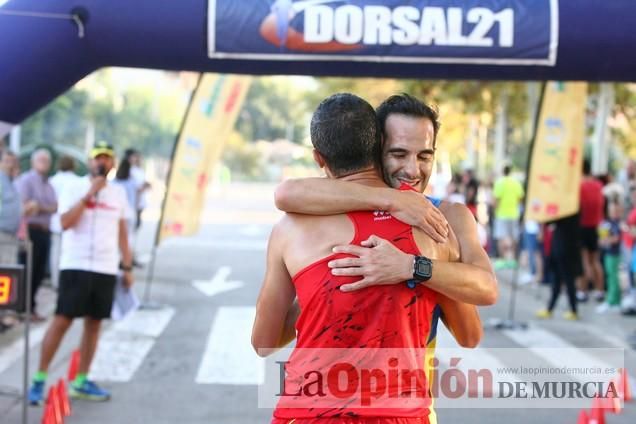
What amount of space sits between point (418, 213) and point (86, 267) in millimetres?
4774

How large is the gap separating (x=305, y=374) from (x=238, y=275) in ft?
41.9

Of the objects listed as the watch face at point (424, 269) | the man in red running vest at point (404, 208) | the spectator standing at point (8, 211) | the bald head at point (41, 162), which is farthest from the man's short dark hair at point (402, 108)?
the bald head at point (41, 162)

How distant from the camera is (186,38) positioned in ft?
17.3

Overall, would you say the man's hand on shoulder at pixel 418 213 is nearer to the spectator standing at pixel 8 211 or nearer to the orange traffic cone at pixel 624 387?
the orange traffic cone at pixel 624 387

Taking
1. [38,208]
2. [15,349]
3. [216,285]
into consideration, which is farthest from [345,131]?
[216,285]

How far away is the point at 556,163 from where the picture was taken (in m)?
11.4

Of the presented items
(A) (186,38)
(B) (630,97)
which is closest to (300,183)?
(A) (186,38)

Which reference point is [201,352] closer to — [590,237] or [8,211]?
[8,211]

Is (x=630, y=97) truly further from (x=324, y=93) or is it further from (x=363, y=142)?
(x=363, y=142)

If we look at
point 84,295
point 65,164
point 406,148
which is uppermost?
point 406,148

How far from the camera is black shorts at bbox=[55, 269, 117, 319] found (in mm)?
7070

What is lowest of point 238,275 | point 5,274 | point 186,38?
point 238,275

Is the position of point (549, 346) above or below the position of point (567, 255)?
below

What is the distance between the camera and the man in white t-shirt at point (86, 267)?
23.3 feet
